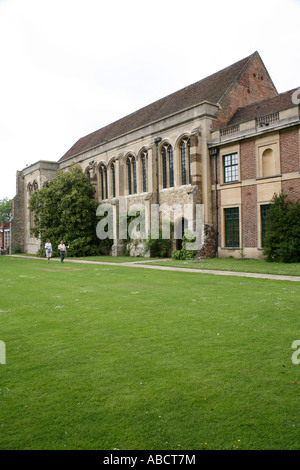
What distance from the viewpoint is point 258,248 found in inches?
864

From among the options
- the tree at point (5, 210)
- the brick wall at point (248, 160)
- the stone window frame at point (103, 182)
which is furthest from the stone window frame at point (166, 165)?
the tree at point (5, 210)

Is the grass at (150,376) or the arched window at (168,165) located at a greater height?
the arched window at (168,165)

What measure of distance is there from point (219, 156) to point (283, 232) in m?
8.08

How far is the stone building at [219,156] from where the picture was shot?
21.4m

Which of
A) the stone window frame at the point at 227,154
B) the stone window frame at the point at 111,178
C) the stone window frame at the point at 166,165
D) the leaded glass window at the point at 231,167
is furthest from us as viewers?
the stone window frame at the point at 111,178

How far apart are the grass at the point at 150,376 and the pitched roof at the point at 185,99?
2231 cm

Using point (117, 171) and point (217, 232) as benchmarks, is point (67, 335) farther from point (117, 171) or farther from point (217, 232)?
point (117, 171)

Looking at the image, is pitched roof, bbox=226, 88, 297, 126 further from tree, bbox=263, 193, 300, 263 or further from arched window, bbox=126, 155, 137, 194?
arched window, bbox=126, 155, 137, 194

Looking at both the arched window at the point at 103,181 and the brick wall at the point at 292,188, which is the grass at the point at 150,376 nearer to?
the brick wall at the point at 292,188

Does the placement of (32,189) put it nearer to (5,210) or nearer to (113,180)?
(113,180)

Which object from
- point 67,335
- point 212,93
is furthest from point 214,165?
point 67,335

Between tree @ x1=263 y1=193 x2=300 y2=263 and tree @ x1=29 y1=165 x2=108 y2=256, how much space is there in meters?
18.3

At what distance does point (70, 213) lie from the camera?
33.5 metres

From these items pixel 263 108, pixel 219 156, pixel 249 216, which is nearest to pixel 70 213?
pixel 219 156
